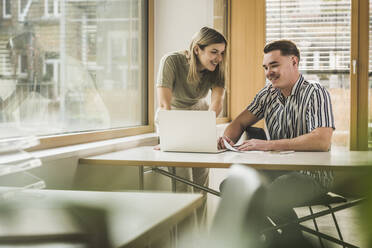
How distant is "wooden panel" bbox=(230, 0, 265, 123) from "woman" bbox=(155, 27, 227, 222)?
1.75 meters

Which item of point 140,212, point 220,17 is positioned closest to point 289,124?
point 140,212

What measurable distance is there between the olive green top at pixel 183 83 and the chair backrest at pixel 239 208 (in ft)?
6.55

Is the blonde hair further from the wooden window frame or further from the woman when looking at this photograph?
the wooden window frame

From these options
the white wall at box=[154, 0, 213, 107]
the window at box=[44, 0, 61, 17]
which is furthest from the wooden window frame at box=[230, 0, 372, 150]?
the window at box=[44, 0, 61, 17]

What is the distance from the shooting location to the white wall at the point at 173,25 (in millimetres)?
3375

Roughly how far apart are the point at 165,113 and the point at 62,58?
567mm

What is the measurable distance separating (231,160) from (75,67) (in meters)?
0.97

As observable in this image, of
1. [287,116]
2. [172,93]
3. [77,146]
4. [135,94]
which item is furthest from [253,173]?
[135,94]

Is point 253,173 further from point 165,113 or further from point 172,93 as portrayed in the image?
point 172,93

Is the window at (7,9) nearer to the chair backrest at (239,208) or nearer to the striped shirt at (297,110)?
the chair backrest at (239,208)

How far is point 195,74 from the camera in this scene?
2.62 m

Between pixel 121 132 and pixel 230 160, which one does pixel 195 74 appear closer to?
pixel 121 132

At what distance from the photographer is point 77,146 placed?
2.15 meters

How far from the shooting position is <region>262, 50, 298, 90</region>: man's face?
2445 millimetres
